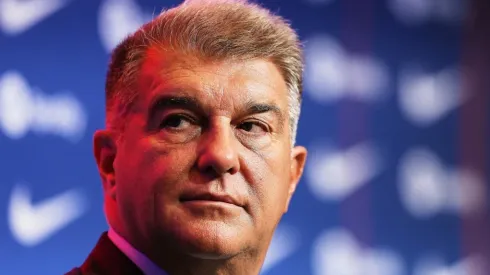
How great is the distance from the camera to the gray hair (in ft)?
4.50

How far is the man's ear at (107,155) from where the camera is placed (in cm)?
143

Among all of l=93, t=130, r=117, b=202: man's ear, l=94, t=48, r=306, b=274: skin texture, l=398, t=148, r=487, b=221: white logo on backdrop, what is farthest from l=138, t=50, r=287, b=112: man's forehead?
l=398, t=148, r=487, b=221: white logo on backdrop

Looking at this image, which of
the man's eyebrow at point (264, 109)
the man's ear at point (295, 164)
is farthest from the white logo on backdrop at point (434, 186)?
the man's eyebrow at point (264, 109)

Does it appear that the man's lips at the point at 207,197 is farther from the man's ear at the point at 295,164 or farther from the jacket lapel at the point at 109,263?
the man's ear at the point at 295,164

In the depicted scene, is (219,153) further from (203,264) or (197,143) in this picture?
(203,264)

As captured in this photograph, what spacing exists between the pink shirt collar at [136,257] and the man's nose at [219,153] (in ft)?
0.63

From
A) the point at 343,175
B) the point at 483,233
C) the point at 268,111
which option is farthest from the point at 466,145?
the point at 268,111

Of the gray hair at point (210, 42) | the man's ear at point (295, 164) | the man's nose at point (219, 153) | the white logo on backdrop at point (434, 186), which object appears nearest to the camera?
the man's nose at point (219, 153)

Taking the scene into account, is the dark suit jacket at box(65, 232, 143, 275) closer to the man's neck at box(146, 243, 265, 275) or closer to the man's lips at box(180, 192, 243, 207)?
the man's neck at box(146, 243, 265, 275)

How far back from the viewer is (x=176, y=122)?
1.33 metres

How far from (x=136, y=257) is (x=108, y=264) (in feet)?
0.15

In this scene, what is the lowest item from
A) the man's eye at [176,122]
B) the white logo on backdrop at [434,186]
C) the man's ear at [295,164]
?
the white logo on backdrop at [434,186]

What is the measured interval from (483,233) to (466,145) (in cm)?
27

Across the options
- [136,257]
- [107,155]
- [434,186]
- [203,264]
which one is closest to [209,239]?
[203,264]
